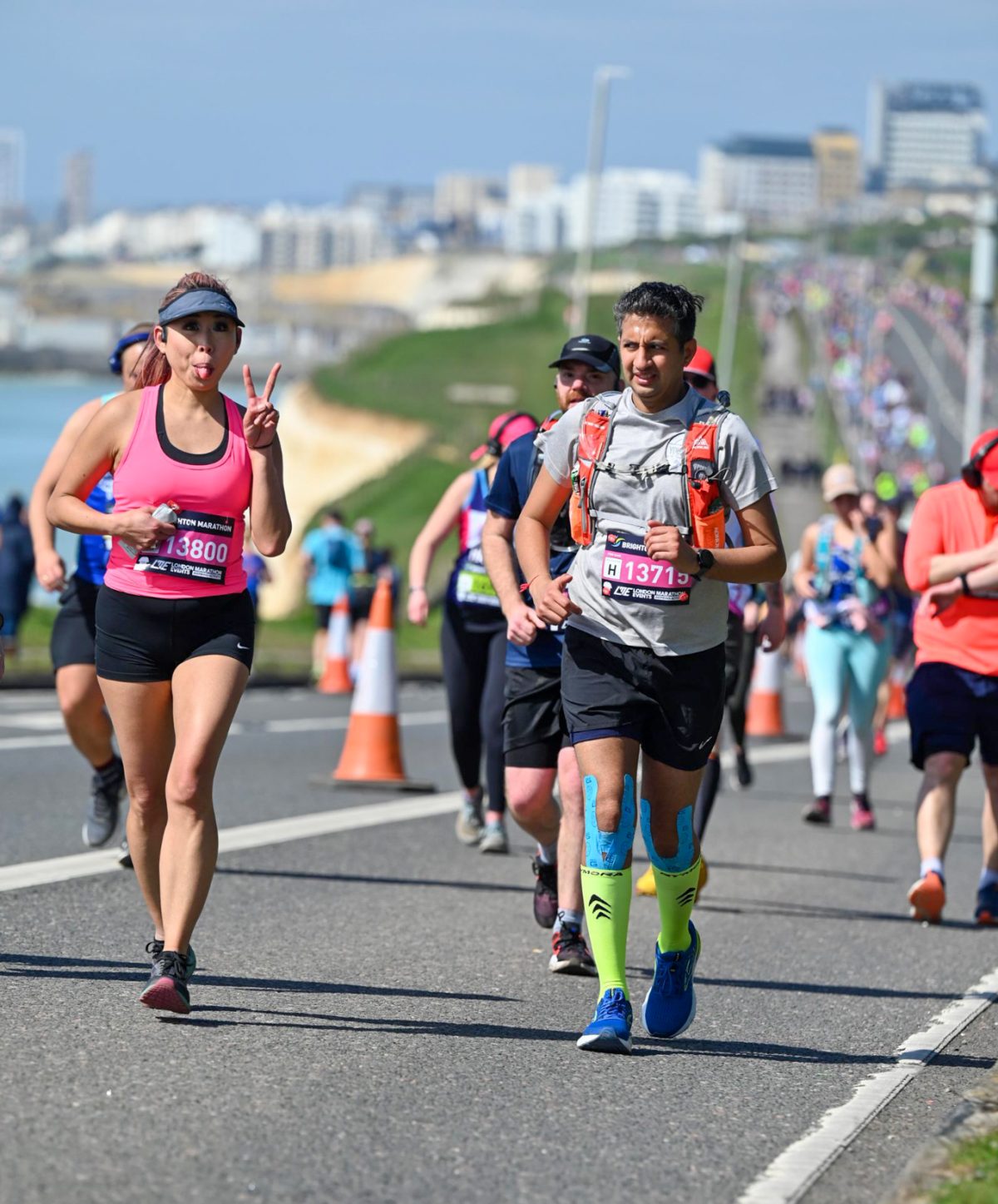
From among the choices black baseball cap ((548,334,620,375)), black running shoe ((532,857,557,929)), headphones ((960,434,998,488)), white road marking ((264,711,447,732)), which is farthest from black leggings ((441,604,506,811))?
white road marking ((264,711,447,732))

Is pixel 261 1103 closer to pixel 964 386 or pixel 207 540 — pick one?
pixel 207 540

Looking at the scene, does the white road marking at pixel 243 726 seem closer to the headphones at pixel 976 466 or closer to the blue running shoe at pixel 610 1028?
the headphones at pixel 976 466

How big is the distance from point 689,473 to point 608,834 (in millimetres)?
950

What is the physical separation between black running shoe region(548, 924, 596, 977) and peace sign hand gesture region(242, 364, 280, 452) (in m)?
2.08

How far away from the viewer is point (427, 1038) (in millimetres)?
6121

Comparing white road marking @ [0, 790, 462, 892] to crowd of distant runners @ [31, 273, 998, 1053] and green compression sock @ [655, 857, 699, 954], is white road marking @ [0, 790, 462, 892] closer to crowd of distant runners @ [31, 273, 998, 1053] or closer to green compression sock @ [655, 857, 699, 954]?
crowd of distant runners @ [31, 273, 998, 1053]

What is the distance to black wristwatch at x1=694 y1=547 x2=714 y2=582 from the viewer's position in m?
5.84

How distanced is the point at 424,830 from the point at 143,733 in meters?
5.22

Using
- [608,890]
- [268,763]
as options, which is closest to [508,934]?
[608,890]

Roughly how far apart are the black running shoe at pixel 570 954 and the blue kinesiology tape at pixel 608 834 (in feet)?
4.31

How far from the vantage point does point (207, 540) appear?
6074 mm

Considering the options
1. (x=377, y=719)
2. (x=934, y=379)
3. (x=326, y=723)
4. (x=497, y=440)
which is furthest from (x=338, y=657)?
(x=934, y=379)

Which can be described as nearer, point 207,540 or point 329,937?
point 207,540

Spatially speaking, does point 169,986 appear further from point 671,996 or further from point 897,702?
point 897,702
